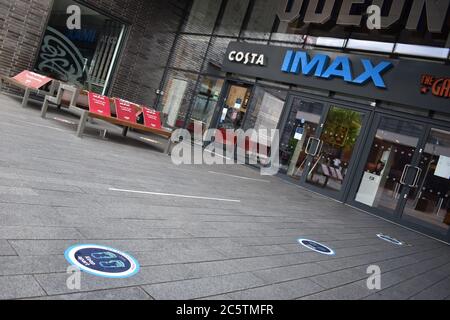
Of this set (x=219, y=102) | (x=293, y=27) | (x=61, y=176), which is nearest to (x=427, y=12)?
(x=293, y=27)

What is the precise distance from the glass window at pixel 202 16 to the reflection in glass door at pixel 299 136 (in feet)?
17.2

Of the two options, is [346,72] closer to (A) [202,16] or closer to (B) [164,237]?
(A) [202,16]

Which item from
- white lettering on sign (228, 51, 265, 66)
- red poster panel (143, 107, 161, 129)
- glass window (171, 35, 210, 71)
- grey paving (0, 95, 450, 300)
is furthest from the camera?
glass window (171, 35, 210, 71)

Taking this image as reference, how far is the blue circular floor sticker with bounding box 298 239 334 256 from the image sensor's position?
13.9ft

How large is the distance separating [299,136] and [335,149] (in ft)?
3.84

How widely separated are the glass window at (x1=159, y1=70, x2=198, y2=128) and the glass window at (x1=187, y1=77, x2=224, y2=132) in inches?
13.3

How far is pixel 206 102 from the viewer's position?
13.3 metres

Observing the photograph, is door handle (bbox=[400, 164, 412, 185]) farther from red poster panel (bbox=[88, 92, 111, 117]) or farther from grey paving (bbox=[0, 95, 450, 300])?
red poster panel (bbox=[88, 92, 111, 117])

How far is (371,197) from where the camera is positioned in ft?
30.5

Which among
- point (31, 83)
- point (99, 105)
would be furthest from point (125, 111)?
point (31, 83)

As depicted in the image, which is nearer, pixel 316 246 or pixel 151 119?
pixel 316 246

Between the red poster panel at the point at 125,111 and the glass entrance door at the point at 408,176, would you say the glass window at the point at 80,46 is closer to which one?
the red poster panel at the point at 125,111

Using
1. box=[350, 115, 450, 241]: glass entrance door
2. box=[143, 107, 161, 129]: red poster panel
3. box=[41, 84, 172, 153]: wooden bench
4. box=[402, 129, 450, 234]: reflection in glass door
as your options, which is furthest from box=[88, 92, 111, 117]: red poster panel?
box=[402, 129, 450, 234]: reflection in glass door
